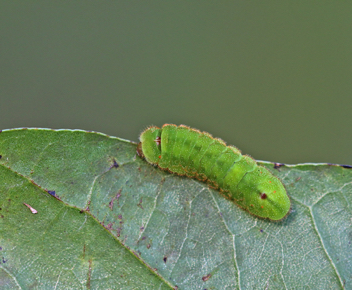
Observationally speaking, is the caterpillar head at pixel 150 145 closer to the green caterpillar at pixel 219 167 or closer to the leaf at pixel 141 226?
the green caterpillar at pixel 219 167

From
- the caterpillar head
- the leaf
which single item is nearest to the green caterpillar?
the caterpillar head

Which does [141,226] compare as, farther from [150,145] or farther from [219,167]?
[219,167]

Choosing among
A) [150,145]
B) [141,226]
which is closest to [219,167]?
[150,145]

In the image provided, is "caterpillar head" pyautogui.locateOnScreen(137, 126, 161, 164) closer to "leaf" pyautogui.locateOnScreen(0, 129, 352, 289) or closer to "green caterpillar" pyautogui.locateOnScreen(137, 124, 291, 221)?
"green caterpillar" pyautogui.locateOnScreen(137, 124, 291, 221)

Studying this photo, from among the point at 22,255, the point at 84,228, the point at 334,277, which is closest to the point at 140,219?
the point at 84,228

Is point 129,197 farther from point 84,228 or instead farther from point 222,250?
point 222,250
